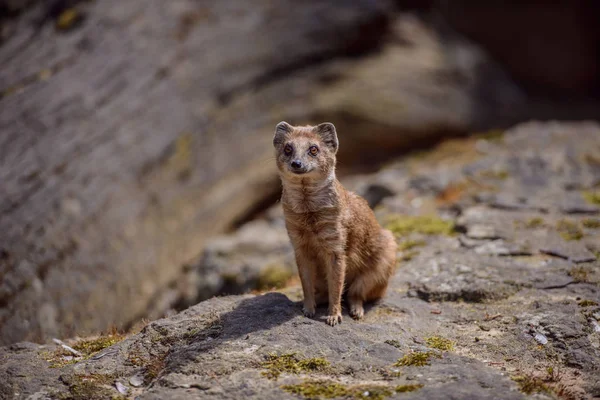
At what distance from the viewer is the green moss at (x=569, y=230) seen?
912cm

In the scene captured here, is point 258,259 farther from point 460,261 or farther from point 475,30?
point 475,30

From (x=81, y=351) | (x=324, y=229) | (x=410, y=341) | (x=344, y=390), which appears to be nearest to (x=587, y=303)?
(x=410, y=341)

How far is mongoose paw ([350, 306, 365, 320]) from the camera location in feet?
22.8

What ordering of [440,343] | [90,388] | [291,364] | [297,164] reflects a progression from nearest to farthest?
[90,388]
[291,364]
[440,343]
[297,164]

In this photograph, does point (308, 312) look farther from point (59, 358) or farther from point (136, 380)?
point (59, 358)

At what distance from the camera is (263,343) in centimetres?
602

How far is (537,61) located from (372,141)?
9097 millimetres

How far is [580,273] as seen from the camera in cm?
777

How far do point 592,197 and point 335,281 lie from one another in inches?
272

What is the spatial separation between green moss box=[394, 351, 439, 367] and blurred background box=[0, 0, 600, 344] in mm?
5066

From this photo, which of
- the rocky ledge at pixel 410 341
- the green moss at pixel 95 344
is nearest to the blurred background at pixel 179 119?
the green moss at pixel 95 344

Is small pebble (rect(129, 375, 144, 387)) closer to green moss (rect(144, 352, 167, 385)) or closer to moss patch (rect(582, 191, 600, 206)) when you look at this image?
green moss (rect(144, 352, 167, 385))

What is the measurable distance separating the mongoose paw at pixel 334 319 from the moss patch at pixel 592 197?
6.77 metres

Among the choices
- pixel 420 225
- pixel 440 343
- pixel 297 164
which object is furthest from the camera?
pixel 420 225
